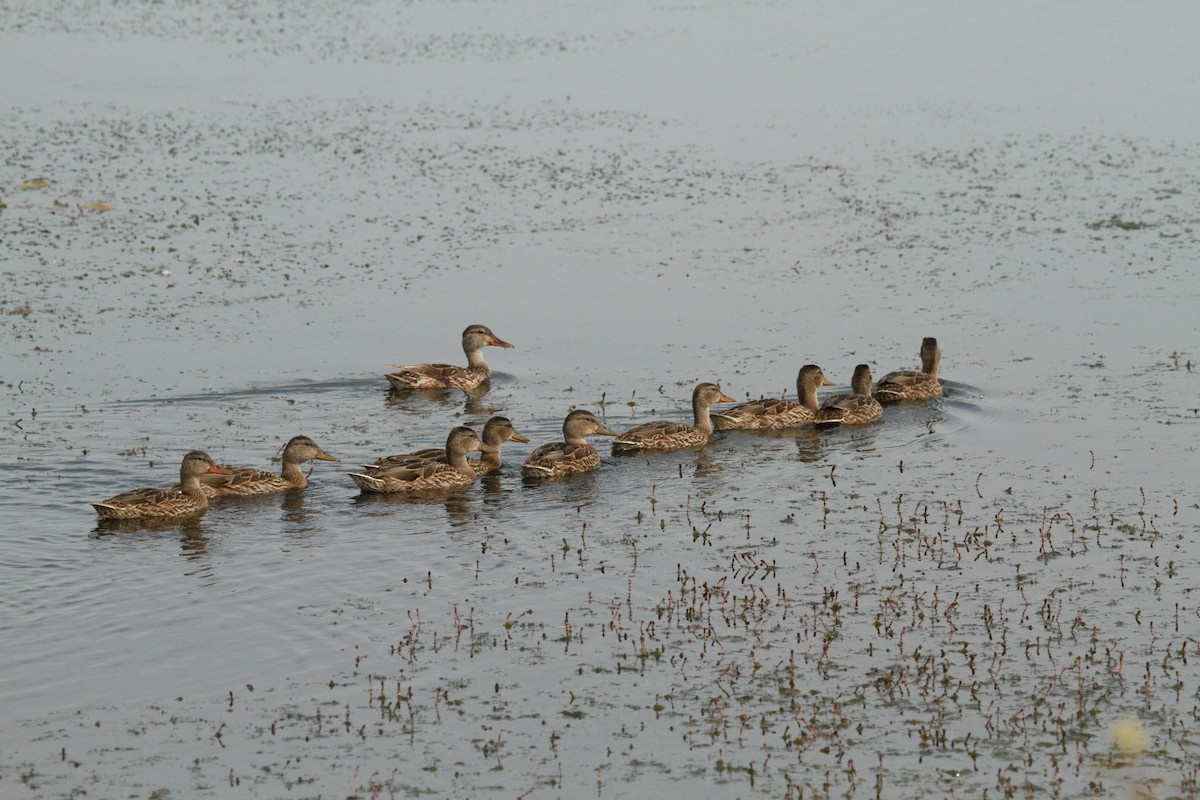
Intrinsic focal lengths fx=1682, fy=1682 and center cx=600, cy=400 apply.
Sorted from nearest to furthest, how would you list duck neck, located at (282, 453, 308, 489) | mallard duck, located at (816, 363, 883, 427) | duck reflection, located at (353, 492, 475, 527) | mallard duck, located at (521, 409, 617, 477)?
duck reflection, located at (353, 492, 475, 527) < duck neck, located at (282, 453, 308, 489) < mallard duck, located at (521, 409, 617, 477) < mallard duck, located at (816, 363, 883, 427)

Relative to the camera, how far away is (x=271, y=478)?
15914 mm

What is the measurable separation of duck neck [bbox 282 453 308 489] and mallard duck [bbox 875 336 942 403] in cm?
657

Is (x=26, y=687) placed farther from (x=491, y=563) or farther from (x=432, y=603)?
(x=491, y=563)

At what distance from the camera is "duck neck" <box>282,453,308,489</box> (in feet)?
52.5

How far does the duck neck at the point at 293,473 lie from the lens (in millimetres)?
16016

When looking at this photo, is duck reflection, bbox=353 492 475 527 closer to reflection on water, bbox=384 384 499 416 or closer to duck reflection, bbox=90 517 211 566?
duck reflection, bbox=90 517 211 566

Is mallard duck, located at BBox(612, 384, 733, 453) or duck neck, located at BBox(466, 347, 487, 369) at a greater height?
duck neck, located at BBox(466, 347, 487, 369)

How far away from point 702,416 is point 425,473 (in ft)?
10.8

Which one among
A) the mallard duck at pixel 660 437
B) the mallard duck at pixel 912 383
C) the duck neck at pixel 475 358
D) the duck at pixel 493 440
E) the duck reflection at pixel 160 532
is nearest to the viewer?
the duck reflection at pixel 160 532

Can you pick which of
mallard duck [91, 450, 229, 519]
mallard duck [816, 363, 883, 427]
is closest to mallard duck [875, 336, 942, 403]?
mallard duck [816, 363, 883, 427]

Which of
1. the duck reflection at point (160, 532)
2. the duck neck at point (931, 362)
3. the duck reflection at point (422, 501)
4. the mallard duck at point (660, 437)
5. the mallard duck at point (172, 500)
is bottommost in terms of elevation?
the duck reflection at point (160, 532)

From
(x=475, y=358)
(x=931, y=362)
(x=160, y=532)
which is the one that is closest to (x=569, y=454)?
(x=160, y=532)

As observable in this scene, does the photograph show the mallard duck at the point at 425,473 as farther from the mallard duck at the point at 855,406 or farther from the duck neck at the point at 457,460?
the mallard duck at the point at 855,406

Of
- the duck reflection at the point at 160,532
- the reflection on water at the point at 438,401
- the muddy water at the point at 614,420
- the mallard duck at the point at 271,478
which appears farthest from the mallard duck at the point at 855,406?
the duck reflection at the point at 160,532
